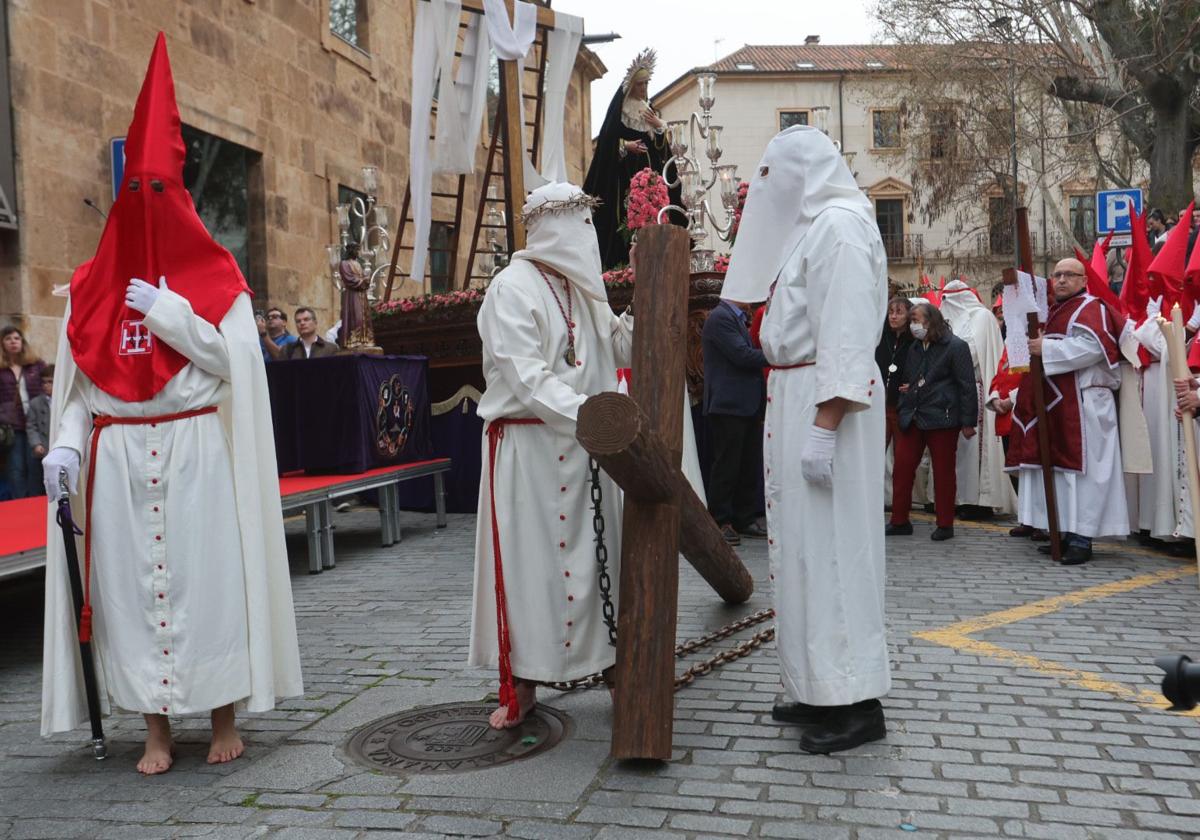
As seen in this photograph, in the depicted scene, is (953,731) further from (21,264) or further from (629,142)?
(21,264)

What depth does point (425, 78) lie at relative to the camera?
36.7ft

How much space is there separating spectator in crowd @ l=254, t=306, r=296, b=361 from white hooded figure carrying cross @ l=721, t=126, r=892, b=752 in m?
7.97

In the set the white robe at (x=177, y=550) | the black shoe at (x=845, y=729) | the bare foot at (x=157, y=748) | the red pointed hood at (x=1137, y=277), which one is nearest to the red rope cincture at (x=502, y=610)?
the white robe at (x=177, y=550)

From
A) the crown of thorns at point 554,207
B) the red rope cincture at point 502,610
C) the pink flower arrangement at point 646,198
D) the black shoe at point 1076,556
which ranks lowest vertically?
the black shoe at point 1076,556

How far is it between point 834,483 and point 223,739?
95.8 inches

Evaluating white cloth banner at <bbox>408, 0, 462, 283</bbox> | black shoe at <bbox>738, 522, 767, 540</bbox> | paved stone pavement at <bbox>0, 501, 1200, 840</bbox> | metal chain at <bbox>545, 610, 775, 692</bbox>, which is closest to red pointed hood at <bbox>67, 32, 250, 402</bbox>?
paved stone pavement at <bbox>0, 501, 1200, 840</bbox>

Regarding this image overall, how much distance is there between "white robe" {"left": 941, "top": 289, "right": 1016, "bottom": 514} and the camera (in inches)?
380

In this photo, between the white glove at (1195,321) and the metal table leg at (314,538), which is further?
the metal table leg at (314,538)

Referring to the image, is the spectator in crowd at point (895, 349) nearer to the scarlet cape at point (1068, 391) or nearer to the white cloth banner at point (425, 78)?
the scarlet cape at point (1068, 391)

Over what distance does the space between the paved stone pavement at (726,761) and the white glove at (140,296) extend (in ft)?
5.51

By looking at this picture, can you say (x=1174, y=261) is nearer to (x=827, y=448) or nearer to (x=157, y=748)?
(x=827, y=448)

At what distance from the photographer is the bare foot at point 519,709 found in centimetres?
402

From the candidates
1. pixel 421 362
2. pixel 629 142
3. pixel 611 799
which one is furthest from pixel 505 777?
pixel 629 142

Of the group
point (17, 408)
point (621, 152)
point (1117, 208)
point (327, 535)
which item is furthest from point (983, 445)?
point (17, 408)
